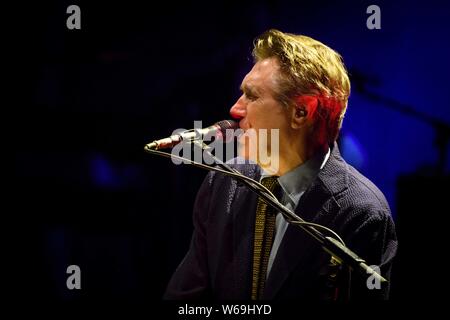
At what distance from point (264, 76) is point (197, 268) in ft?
2.88

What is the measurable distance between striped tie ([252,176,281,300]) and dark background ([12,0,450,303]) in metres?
1.18

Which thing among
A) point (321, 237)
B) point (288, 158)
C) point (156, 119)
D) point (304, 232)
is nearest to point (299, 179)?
point (288, 158)

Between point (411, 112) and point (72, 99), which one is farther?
point (72, 99)

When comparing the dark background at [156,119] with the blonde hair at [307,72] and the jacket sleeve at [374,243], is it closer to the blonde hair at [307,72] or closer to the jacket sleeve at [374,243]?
the blonde hair at [307,72]

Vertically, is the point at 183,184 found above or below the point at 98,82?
below

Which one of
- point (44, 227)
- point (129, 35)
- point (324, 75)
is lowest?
point (44, 227)

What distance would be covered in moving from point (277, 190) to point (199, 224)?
15.5 inches

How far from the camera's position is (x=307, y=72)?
208 cm

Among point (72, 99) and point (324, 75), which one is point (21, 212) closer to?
point (72, 99)

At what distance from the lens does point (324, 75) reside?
211 centimetres

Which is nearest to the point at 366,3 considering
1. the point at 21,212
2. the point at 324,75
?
the point at 324,75

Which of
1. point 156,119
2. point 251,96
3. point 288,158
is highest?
Result: point 251,96

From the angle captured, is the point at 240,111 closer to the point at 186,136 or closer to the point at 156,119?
the point at 186,136

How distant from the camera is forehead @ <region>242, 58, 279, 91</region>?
2084 mm
